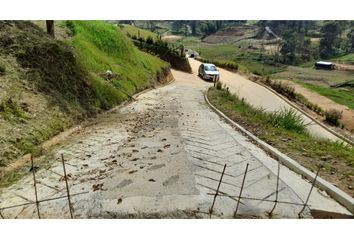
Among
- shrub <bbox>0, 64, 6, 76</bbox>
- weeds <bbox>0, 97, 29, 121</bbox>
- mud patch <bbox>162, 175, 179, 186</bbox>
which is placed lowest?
mud patch <bbox>162, 175, 179, 186</bbox>

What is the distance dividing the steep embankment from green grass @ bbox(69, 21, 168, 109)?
0.07 meters

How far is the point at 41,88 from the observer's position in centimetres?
1074

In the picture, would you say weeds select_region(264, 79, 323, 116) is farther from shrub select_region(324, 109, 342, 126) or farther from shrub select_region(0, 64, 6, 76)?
shrub select_region(0, 64, 6, 76)

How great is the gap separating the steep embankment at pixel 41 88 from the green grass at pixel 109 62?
0.22 feet

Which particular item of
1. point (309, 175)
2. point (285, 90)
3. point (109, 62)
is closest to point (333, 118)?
point (285, 90)

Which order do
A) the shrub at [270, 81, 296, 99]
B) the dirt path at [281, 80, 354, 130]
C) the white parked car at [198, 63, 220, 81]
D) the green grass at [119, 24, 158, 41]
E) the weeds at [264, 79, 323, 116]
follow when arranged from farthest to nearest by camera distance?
the green grass at [119, 24, 158, 41] < the white parked car at [198, 63, 220, 81] < the shrub at [270, 81, 296, 99] < the weeds at [264, 79, 323, 116] < the dirt path at [281, 80, 354, 130]

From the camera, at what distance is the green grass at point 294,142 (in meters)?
7.95

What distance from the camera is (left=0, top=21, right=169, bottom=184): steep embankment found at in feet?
28.0

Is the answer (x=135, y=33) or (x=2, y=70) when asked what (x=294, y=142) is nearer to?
(x=2, y=70)

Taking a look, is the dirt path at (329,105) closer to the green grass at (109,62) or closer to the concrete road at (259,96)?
the concrete road at (259,96)

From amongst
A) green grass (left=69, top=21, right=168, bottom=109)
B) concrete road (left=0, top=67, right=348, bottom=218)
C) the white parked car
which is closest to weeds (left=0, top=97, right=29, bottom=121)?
concrete road (left=0, top=67, right=348, bottom=218)

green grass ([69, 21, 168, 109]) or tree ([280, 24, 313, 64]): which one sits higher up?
green grass ([69, 21, 168, 109])

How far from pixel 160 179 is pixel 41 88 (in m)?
5.86

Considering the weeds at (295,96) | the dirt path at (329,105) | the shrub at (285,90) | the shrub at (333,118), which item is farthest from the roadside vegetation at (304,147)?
the shrub at (285,90)
